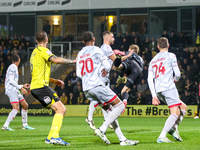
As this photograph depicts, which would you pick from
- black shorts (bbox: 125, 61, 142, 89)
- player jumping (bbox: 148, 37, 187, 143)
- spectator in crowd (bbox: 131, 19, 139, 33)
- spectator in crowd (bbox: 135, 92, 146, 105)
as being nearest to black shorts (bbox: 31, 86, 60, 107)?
player jumping (bbox: 148, 37, 187, 143)

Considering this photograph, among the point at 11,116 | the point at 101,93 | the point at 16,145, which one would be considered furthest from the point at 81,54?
the point at 11,116

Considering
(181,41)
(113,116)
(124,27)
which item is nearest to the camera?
(113,116)

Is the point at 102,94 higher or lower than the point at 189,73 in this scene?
higher

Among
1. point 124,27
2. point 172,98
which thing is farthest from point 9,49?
point 172,98

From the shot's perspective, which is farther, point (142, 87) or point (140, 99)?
point (142, 87)

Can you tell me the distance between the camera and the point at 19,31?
30203mm

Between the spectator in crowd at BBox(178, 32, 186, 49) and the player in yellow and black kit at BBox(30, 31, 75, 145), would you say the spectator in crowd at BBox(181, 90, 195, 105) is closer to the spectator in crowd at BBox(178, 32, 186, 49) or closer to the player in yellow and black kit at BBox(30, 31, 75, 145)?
the spectator in crowd at BBox(178, 32, 186, 49)

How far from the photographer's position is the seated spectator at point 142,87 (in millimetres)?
20769

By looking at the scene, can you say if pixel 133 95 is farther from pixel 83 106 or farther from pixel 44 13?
pixel 44 13

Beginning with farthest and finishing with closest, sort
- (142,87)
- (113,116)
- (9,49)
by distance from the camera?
(9,49)
(142,87)
(113,116)

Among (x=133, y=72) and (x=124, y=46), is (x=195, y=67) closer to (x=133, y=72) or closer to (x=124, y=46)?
(x=124, y=46)

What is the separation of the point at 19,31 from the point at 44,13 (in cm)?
266

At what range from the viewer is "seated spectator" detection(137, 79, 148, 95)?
2077 cm

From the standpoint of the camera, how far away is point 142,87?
820 inches
